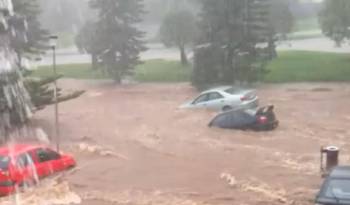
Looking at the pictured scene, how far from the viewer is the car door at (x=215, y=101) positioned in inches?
1262

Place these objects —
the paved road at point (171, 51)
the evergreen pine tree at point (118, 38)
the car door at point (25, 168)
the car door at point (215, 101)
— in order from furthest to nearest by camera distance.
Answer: the paved road at point (171, 51), the evergreen pine tree at point (118, 38), the car door at point (215, 101), the car door at point (25, 168)

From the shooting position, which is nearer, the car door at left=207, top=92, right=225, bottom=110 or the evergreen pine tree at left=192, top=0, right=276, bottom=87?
the car door at left=207, top=92, right=225, bottom=110

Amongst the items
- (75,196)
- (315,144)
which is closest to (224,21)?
(315,144)

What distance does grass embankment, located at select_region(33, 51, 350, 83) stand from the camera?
4522 centimetres

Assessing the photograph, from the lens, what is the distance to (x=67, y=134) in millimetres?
28234

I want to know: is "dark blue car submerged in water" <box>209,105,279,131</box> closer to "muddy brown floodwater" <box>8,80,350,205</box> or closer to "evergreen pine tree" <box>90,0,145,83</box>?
"muddy brown floodwater" <box>8,80,350,205</box>

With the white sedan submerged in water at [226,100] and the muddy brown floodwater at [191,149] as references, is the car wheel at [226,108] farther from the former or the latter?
the muddy brown floodwater at [191,149]

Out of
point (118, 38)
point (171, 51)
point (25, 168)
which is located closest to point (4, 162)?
point (25, 168)

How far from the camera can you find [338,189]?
42.5ft

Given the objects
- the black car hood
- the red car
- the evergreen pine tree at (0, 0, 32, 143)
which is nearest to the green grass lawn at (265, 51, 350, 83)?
the black car hood

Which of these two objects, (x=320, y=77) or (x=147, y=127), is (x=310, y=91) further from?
(x=147, y=127)

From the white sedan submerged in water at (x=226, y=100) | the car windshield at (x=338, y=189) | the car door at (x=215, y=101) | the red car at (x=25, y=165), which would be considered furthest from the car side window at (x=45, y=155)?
the car door at (x=215, y=101)

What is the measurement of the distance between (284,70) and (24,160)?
31762 millimetres

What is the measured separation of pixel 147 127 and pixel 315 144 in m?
7.21
